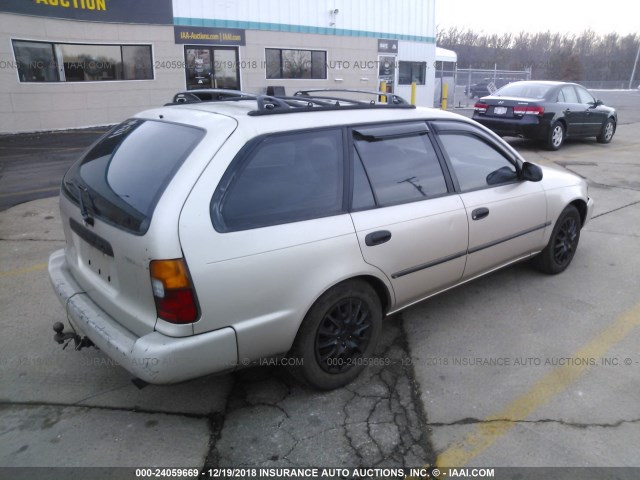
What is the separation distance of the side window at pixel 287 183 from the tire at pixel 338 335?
1.68 feet

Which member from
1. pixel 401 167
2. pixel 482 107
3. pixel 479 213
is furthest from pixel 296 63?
pixel 401 167

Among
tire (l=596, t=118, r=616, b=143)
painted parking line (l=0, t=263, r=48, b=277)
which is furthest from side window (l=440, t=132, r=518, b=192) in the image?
tire (l=596, t=118, r=616, b=143)

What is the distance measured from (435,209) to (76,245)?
230 cm

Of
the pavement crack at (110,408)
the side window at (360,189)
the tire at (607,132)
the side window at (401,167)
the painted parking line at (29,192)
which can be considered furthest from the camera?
the tire at (607,132)

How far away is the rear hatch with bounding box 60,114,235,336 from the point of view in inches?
96.7

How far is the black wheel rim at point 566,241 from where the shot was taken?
4.79m

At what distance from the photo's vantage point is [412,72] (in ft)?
78.0

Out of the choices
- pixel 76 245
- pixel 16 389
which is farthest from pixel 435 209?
pixel 16 389

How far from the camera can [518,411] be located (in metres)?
3.00

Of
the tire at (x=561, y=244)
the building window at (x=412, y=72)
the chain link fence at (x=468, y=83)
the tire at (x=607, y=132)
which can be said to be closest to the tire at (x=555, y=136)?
the tire at (x=607, y=132)

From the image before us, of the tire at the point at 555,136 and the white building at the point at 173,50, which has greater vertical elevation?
Answer: the white building at the point at 173,50

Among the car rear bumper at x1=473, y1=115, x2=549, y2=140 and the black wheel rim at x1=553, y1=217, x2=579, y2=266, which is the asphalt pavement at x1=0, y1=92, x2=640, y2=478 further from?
the car rear bumper at x1=473, y1=115, x2=549, y2=140

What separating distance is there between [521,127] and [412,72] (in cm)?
1353

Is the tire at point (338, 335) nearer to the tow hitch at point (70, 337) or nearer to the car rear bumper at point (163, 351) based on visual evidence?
the car rear bumper at point (163, 351)
